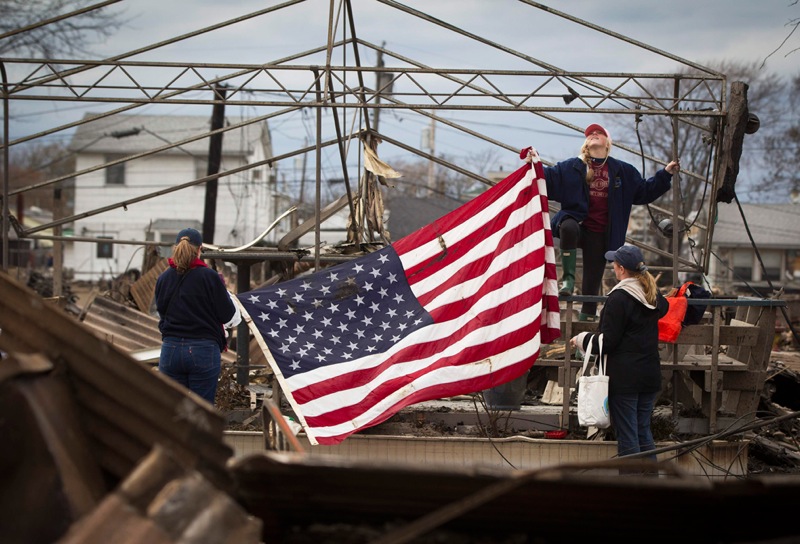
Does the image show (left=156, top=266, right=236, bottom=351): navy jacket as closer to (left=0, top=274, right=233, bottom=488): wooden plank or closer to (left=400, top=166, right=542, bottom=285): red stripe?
(left=400, top=166, right=542, bottom=285): red stripe

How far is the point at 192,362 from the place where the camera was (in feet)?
22.6

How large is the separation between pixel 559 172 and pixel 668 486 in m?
5.99

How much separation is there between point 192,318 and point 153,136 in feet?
174

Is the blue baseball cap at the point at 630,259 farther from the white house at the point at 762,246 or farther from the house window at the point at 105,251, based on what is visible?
the house window at the point at 105,251

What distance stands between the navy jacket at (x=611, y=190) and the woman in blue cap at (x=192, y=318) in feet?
11.3

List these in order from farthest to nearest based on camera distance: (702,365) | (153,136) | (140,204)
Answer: (153,136) < (140,204) < (702,365)

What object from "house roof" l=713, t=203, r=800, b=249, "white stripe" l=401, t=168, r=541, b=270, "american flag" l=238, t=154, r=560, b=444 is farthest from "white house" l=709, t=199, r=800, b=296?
"american flag" l=238, t=154, r=560, b=444

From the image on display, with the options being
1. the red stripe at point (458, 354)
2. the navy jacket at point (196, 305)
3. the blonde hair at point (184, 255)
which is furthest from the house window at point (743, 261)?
the blonde hair at point (184, 255)

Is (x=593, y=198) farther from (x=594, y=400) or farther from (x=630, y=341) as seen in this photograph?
(x=594, y=400)

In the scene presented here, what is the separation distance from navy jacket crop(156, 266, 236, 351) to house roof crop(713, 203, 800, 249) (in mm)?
48780

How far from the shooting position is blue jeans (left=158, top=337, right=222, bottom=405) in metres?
6.88

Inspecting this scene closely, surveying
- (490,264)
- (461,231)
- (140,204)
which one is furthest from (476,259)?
(140,204)

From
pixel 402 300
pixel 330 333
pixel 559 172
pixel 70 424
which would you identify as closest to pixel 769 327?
pixel 559 172

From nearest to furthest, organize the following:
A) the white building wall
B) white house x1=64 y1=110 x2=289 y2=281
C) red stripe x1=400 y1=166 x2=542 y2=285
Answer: red stripe x1=400 y1=166 x2=542 y2=285
white house x1=64 y1=110 x2=289 y2=281
the white building wall
